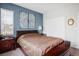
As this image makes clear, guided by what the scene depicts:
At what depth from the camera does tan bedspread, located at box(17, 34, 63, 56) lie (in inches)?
68.0

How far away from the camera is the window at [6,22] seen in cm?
182

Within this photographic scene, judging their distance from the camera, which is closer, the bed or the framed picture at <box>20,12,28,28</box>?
the bed

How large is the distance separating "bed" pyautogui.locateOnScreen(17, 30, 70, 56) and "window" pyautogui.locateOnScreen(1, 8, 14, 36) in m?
0.16

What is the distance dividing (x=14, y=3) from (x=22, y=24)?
0.36 meters

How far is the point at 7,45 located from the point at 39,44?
0.52 meters

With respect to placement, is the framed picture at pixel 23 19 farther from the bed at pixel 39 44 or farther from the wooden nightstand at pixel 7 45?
the wooden nightstand at pixel 7 45

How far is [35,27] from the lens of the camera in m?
1.91

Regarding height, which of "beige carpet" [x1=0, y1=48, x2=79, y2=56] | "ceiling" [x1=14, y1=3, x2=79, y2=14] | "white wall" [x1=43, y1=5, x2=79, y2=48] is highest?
"ceiling" [x1=14, y1=3, x2=79, y2=14]

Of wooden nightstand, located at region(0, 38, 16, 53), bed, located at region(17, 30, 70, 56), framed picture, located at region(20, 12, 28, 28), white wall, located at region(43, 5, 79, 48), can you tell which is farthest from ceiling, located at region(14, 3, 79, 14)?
wooden nightstand, located at region(0, 38, 16, 53)

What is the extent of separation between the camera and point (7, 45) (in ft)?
6.13

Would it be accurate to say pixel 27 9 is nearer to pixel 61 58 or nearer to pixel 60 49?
pixel 60 49

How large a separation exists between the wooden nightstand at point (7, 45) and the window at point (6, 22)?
125 mm

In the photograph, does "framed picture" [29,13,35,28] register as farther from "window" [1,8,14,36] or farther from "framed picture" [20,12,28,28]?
"window" [1,8,14,36]

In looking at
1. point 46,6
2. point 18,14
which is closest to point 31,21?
point 18,14
